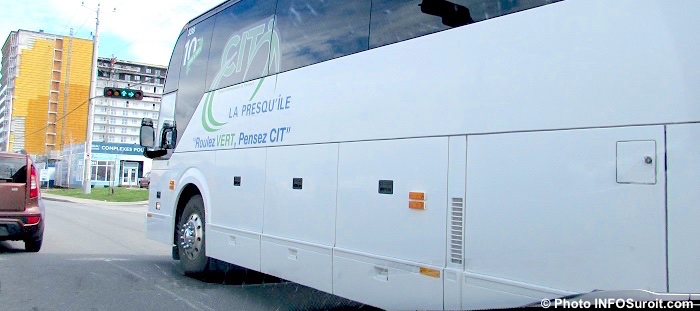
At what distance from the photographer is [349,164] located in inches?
189

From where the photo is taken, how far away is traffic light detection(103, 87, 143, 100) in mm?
26250

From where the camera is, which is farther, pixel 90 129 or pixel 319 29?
pixel 90 129

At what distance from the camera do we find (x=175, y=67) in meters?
8.75

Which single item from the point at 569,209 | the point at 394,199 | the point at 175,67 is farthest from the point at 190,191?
the point at 569,209

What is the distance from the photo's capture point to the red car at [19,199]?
9.51 m

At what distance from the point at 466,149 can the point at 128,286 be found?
5485 mm

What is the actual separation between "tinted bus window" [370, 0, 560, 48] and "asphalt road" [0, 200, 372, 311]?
3.01 metres

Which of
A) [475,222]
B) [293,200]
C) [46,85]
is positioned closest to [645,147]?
[475,222]

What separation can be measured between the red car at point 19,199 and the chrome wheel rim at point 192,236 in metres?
3.81

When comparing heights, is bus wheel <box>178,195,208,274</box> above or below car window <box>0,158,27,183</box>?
below

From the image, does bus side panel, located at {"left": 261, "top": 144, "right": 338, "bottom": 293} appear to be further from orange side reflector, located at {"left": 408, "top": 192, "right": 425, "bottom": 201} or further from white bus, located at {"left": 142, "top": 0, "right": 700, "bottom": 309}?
orange side reflector, located at {"left": 408, "top": 192, "right": 425, "bottom": 201}

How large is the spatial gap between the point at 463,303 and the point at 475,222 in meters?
0.56

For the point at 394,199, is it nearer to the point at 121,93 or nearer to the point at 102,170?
the point at 121,93

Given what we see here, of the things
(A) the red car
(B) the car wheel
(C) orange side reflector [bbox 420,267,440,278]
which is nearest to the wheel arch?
(A) the red car
